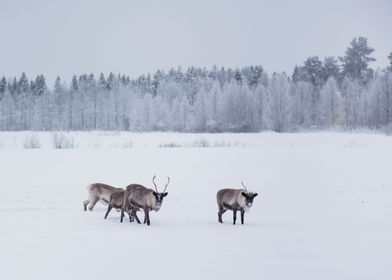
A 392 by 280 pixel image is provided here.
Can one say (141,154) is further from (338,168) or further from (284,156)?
(338,168)

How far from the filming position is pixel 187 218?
1195cm

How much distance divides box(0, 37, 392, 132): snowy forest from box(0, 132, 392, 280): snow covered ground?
5061 cm

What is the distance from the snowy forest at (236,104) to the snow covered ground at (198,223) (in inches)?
1993

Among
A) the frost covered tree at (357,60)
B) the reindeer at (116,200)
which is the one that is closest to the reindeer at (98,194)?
the reindeer at (116,200)

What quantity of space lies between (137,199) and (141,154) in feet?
48.8

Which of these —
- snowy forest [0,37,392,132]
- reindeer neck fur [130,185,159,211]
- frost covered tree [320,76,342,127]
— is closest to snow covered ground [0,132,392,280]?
reindeer neck fur [130,185,159,211]

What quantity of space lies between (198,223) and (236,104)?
250 feet

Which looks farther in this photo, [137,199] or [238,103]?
[238,103]

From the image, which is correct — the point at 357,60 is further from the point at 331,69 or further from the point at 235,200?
the point at 235,200

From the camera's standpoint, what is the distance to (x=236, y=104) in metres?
86.4

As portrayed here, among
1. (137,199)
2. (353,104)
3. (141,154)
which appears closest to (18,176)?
(141,154)

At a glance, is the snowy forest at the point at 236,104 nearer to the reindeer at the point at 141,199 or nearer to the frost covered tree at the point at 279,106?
the frost covered tree at the point at 279,106

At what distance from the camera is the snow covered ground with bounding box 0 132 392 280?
270 inches

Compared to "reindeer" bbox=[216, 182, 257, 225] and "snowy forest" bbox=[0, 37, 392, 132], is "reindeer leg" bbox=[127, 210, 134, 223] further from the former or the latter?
"snowy forest" bbox=[0, 37, 392, 132]
